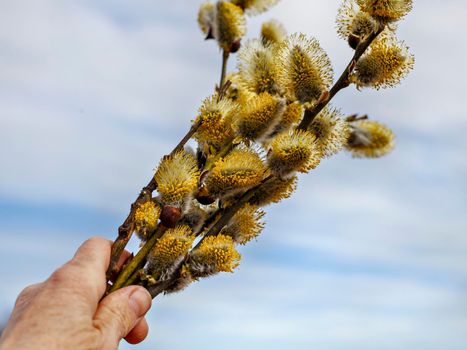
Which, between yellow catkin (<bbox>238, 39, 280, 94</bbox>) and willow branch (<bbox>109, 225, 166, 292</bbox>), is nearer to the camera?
willow branch (<bbox>109, 225, 166, 292</bbox>)

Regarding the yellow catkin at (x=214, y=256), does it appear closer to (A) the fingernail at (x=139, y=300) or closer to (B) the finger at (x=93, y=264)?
(A) the fingernail at (x=139, y=300)

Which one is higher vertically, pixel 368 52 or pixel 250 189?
pixel 368 52

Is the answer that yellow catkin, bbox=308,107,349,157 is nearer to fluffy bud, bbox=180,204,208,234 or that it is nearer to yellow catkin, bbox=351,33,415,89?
yellow catkin, bbox=351,33,415,89

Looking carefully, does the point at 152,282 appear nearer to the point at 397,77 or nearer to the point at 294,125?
the point at 294,125

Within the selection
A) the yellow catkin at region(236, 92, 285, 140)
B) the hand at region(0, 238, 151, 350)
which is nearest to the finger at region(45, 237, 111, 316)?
the hand at region(0, 238, 151, 350)

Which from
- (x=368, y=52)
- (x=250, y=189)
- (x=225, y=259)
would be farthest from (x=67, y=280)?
(x=368, y=52)

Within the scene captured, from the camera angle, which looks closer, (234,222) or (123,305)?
(123,305)

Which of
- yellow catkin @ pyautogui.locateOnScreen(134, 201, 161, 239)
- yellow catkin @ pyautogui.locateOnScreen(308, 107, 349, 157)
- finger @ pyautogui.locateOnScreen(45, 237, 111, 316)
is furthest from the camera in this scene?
yellow catkin @ pyautogui.locateOnScreen(308, 107, 349, 157)
